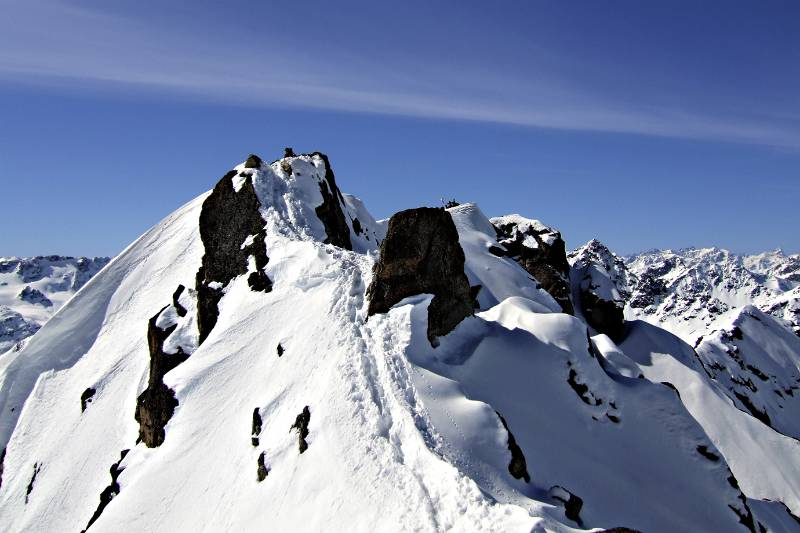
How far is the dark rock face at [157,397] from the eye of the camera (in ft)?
87.8

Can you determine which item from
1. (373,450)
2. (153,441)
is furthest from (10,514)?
(373,450)

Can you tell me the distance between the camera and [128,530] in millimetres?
21844

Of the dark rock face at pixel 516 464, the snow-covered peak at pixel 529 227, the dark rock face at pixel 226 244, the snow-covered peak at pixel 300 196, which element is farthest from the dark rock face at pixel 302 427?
the snow-covered peak at pixel 529 227

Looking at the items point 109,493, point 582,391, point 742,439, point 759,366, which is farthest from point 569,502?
point 759,366

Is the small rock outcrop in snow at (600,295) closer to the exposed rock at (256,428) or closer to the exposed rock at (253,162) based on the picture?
the exposed rock at (253,162)

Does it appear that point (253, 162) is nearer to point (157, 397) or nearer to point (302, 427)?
point (157, 397)

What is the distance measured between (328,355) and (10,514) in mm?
26313

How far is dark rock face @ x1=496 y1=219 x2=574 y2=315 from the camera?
181 ft

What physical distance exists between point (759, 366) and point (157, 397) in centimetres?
7639

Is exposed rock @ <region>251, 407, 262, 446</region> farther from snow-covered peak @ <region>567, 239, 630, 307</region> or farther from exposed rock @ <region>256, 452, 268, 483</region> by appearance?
snow-covered peak @ <region>567, 239, 630, 307</region>

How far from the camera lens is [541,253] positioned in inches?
2251

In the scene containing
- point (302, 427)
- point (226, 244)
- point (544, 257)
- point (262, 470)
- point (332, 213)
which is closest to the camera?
point (302, 427)

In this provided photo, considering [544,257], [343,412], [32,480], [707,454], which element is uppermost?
[343,412]

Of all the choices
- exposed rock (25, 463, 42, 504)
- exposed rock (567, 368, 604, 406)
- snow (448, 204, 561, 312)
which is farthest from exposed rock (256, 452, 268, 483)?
snow (448, 204, 561, 312)
